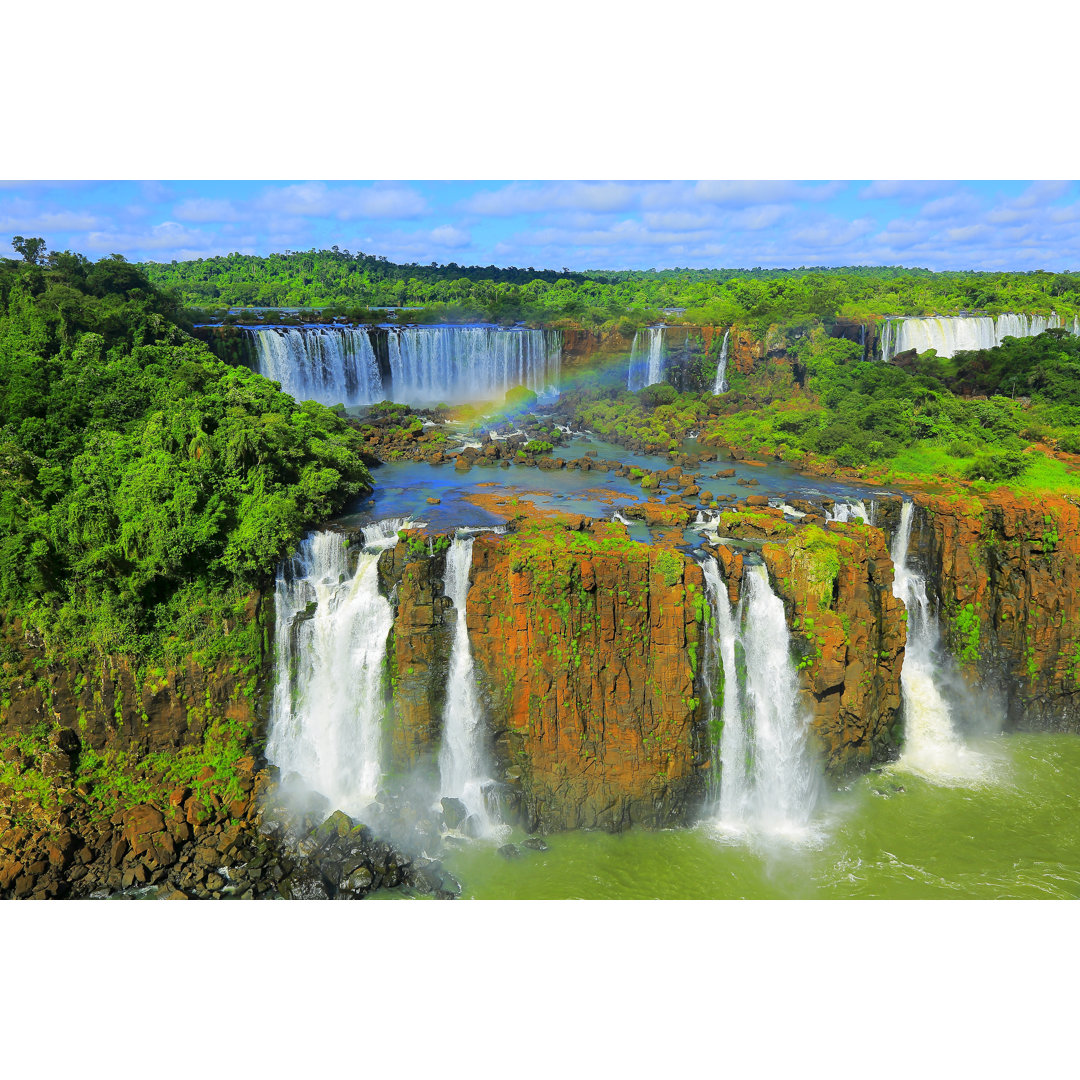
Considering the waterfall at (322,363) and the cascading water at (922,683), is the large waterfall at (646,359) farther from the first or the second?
the cascading water at (922,683)

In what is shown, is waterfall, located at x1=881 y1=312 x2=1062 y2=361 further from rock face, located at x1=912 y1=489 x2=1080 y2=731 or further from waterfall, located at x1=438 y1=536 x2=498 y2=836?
waterfall, located at x1=438 y1=536 x2=498 y2=836

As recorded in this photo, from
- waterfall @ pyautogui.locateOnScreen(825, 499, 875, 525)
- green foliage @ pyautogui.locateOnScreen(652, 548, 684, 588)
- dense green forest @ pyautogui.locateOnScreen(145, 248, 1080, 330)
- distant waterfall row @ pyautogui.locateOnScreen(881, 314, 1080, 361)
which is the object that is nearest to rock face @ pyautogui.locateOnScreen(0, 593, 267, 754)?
green foliage @ pyautogui.locateOnScreen(652, 548, 684, 588)

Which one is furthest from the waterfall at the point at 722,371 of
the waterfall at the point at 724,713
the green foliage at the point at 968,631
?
the waterfall at the point at 724,713

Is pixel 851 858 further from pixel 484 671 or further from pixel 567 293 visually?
pixel 567 293

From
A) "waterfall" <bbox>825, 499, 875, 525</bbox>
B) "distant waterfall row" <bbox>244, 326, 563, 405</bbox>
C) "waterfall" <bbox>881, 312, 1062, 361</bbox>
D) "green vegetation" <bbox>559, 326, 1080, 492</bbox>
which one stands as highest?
"waterfall" <bbox>881, 312, 1062, 361</bbox>

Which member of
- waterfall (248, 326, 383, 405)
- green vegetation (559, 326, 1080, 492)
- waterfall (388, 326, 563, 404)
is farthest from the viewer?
waterfall (388, 326, 563, 404)

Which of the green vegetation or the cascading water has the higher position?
the green vegetation

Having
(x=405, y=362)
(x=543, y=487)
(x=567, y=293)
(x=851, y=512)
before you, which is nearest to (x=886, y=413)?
(x=851, y=512)
